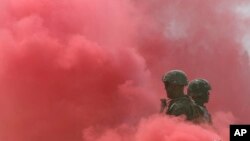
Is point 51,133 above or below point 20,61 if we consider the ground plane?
below

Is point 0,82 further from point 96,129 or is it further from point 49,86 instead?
point 96,129

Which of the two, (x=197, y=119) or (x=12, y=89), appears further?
(x=12, y=89)

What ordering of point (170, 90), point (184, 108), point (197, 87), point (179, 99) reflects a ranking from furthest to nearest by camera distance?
point (197, 87) < point (170, 90) < point (179, 99) < point (184, 108)

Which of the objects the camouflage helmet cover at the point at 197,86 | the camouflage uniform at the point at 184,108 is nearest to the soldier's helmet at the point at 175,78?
the camouflage uniform at the point at 184,108

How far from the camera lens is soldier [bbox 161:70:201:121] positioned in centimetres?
1050

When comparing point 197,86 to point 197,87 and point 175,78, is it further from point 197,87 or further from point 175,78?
point 175,78

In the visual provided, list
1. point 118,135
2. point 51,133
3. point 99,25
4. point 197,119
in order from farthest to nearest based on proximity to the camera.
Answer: point 99,25
point 51,133
point 118,135
point 197,119

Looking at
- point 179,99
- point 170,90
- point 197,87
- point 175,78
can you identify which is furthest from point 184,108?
point 197,87

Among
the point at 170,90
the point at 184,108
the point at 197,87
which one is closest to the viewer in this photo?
the point at 184,108

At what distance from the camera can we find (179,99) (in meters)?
10.6

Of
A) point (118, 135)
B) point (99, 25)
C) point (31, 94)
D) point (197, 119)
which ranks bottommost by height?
point (197, 119)

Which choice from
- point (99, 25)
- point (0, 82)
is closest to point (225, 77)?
point (99, 25)

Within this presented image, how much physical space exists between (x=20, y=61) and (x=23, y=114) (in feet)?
5.01

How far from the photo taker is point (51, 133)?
1568 cm
